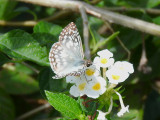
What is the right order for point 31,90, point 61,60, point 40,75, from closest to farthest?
point 61,60 → point 40,75 → point 31,90

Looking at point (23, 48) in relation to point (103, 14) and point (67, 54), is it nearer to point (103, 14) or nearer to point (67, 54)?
point (67, 54)

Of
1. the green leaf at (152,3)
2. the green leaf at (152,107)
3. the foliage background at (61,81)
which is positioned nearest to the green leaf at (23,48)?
the foliage background at (61,81)

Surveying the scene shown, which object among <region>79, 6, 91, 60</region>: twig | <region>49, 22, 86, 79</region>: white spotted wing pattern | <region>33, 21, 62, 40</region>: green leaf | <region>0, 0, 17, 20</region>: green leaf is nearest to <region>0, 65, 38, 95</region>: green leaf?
<region>0, 0, 17, 20</region>: green leaf

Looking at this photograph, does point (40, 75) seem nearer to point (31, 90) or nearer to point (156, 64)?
point (31, 90)

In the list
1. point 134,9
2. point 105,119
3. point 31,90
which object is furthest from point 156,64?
point 105,119

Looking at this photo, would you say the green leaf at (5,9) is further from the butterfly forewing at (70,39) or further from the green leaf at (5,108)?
the butterfly forewing at (70,39)

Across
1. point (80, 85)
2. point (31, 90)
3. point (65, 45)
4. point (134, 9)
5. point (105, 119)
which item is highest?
point (134, 9)

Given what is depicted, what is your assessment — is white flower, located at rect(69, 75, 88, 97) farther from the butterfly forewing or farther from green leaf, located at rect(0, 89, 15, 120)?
green leaf, located at rect(0, 89, 15, 120)

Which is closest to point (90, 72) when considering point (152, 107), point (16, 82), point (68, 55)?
point (68, 55)
